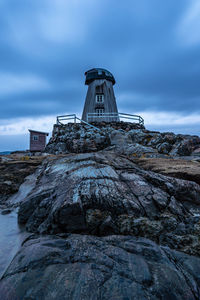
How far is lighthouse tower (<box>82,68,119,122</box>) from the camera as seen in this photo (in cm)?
2527

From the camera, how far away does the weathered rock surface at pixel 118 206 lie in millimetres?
2859

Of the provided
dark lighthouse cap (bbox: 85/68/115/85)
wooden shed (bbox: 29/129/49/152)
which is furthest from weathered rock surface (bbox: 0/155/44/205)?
dark lighthouse cap (bbox: 85/68/115/85)

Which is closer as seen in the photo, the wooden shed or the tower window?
the tower window

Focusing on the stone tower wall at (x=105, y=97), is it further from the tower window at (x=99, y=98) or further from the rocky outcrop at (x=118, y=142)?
the rocky outcrop at (x=118, y=142)

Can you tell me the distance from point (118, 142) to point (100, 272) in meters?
13.9

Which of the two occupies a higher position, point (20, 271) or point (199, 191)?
point (199, 191)

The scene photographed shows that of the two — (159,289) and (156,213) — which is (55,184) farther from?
(159,289)

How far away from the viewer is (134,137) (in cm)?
1709

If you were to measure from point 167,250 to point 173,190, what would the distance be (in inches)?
74.8

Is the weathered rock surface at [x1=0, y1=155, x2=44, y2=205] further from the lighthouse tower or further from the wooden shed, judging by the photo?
the wooden shed

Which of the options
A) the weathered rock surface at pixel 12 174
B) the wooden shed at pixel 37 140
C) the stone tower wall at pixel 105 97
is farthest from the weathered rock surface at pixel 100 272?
the wooden shed at pixel 37 140

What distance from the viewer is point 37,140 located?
27641 mm

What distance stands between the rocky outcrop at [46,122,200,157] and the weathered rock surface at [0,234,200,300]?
9.10 m

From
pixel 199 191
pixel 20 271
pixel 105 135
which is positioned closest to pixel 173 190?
pixel 199 191
